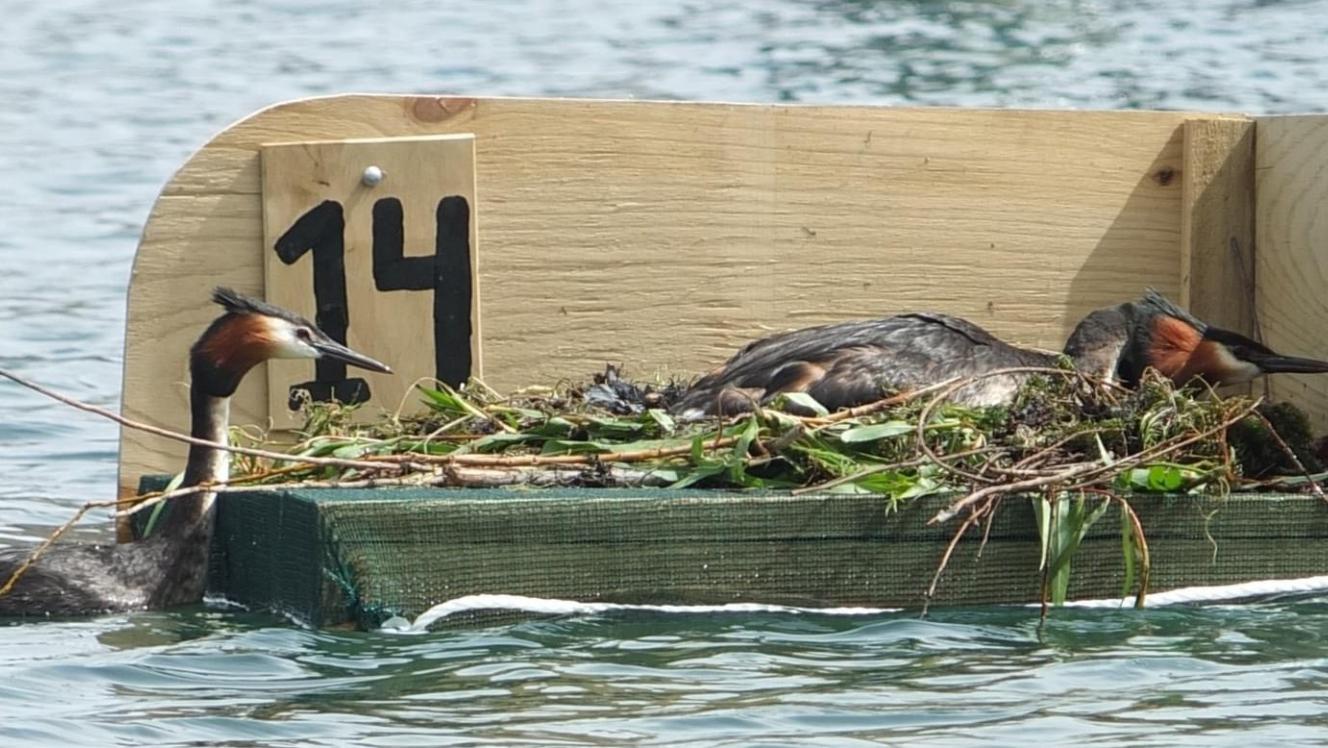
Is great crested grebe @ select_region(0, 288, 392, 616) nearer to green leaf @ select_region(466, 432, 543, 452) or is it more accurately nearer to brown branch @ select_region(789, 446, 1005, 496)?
green leaf @ select_region(466, 432, 543, 452)

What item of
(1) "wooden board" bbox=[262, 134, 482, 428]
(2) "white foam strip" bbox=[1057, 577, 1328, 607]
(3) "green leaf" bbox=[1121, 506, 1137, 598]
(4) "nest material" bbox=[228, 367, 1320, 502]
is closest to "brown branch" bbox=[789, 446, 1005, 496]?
(4) "nest material" bbox=[228, 367, 1320, 502]

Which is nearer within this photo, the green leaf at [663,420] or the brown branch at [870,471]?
the brown branch at [870,471]

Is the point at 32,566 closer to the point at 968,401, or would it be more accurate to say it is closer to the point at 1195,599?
the point at 968,401

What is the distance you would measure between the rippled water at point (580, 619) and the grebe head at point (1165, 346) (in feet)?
4.21

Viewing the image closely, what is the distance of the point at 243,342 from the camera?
6652 millimetres

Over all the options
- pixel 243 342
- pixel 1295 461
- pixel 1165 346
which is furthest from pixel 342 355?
pixel 1295 461

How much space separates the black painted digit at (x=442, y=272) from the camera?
704 centimetres

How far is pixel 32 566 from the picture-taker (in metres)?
6.45

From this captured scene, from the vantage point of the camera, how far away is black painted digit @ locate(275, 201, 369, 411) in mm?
6949

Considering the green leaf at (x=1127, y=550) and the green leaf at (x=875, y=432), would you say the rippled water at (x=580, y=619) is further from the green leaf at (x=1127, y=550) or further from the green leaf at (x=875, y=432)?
the green leaf at (x=875, y=432)

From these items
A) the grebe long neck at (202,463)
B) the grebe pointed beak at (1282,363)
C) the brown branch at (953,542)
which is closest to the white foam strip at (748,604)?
the brown branch at (953,542)

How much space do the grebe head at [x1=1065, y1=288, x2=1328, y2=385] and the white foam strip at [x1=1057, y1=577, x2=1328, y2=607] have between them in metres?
1.23

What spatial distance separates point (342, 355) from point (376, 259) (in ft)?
1.41

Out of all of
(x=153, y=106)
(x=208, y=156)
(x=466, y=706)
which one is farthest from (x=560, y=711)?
(x=153, y=106)
